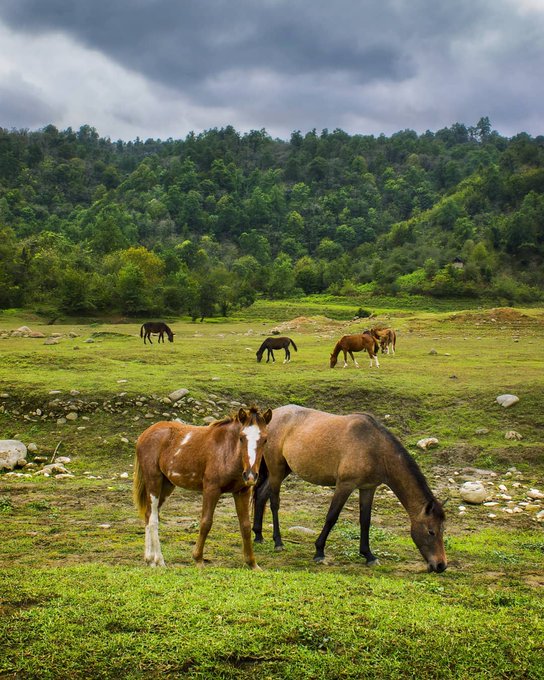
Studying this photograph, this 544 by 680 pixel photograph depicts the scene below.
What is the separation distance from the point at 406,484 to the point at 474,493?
398 cm

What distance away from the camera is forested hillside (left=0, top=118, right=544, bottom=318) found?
199ft

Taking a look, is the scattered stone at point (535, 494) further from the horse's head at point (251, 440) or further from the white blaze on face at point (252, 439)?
A: the white blaze on face at point (252, 439)

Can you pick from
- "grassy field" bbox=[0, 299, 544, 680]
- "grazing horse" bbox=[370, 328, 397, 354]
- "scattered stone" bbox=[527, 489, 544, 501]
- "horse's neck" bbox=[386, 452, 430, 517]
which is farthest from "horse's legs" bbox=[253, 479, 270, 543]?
"grazing horse" bbox=[370, 328, 397, 354]

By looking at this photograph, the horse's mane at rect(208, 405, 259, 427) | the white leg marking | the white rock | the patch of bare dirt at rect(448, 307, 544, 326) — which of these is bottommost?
the white rock

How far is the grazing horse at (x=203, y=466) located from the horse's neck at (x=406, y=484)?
205cm

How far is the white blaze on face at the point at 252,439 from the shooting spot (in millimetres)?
6688

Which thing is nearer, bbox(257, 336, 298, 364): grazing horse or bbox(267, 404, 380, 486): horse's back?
bbox(267, 404, 380, 486): horse's back

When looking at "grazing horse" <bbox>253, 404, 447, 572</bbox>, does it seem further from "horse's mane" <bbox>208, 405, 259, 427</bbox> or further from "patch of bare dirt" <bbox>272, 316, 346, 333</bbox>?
"patch of bare dirt" <bbox>272, 316, 346, 333</bbox>

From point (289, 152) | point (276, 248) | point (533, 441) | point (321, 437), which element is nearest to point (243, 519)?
point (321, 437)

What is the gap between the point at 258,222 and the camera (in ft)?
459

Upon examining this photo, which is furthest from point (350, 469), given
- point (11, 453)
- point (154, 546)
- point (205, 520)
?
point (11, 453)

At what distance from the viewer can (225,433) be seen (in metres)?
7.38

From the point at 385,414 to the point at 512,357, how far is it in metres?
11.7

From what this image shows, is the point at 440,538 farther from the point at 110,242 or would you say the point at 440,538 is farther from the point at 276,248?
the point at 276,248
